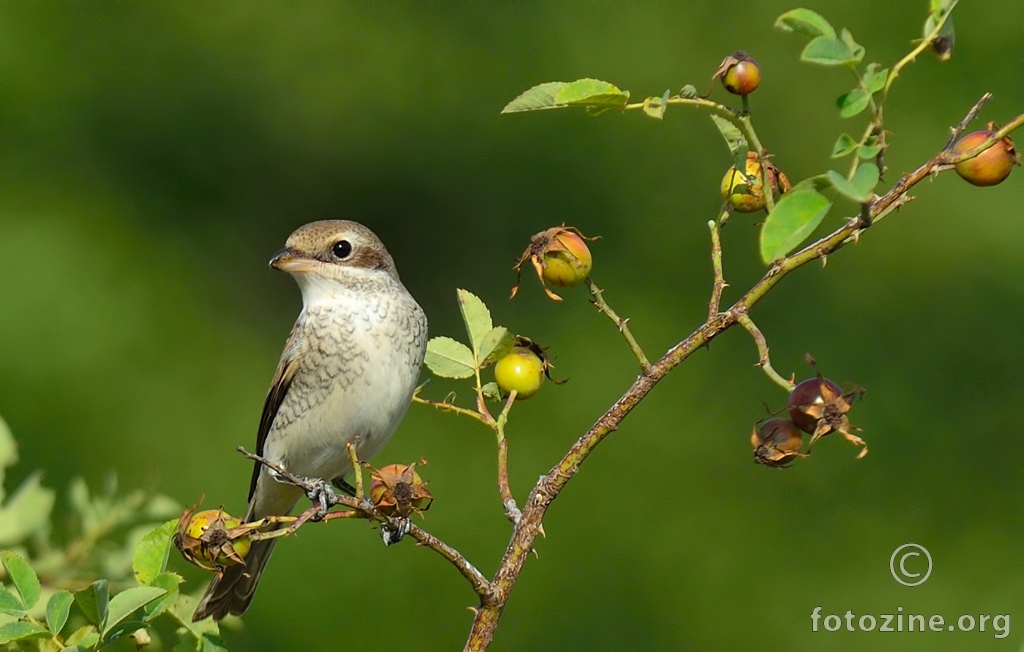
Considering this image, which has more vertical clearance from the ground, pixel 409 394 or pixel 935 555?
pixel 935 555

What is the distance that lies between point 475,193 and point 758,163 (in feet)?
19.1

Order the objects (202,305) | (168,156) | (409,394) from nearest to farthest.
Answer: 1. (409,394)
2. (202,305)
3. (168,156)

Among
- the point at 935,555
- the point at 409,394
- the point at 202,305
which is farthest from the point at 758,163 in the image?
the point at 202,305

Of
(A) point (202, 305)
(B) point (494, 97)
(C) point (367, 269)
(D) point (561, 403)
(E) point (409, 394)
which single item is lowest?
Answer: (E) point (409, 394)

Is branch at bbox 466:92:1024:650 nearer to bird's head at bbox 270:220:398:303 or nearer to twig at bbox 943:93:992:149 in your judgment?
twig at bbox 943:93:992:149

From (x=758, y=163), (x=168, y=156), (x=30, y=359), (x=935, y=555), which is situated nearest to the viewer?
(x=758, y=163)

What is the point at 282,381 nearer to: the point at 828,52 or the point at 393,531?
the point at 393,531

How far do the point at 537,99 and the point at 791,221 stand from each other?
360 millimetres

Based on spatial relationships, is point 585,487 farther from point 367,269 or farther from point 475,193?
point 367,269

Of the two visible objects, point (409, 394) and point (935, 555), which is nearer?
point (409, 394)

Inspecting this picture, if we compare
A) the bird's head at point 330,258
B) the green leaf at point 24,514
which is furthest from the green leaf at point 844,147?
the bird's head at point 330,258

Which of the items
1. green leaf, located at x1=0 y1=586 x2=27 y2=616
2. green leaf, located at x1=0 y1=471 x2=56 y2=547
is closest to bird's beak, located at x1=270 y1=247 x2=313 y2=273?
green leaf, located at x1=0 y1=471 x2=56 y2=547

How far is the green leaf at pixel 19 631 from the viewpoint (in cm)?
138

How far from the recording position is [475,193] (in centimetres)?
730
